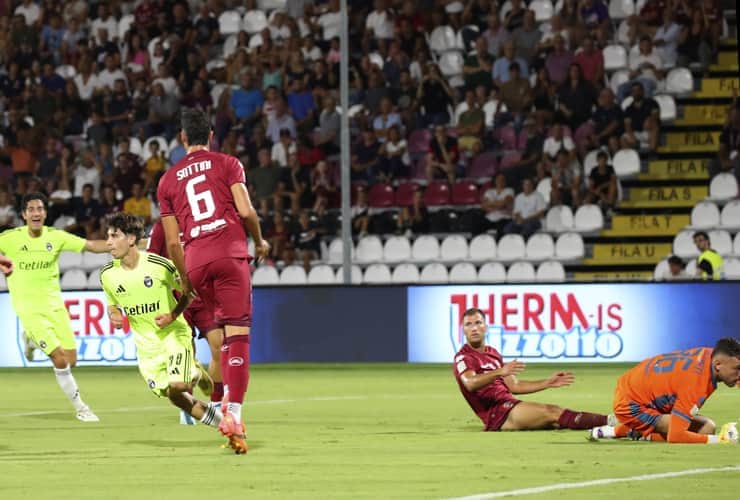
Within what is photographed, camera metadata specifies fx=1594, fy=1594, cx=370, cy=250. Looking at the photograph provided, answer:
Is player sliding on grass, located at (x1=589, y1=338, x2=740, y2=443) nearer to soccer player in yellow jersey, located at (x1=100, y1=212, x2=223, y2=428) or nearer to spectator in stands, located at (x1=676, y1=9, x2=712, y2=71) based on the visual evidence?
soccer player in yellow jersey, located at (x1=100, y1=212, x2=223, y2=428)

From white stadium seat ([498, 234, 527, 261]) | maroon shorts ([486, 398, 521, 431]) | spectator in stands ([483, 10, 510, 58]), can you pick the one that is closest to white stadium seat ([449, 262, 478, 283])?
white stadium seat ([498, 234, 527, 261])

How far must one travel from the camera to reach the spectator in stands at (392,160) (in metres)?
26.9

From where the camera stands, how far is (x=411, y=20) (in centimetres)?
2888

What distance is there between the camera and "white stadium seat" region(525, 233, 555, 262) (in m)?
24.9

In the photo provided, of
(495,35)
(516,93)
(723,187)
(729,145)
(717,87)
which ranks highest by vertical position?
(495,35)

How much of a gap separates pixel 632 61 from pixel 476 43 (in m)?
2.71

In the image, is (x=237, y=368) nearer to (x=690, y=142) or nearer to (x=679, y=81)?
(x=690, y=142)

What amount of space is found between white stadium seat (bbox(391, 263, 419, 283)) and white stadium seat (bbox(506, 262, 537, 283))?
153 centimetres

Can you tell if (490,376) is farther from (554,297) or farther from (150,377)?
(554,297)

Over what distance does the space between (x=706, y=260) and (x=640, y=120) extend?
4349 millimetres

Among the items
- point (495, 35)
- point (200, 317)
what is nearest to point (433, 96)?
point (495, 35)

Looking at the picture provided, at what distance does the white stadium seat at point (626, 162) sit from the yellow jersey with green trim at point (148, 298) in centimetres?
1475

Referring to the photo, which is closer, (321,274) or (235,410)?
(235,410)

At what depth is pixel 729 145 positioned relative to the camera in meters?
25.2
